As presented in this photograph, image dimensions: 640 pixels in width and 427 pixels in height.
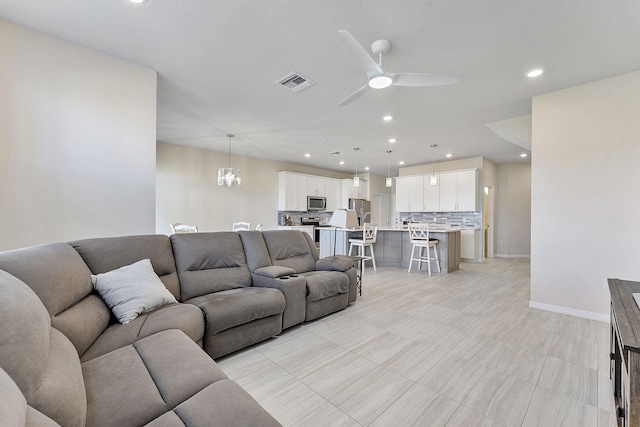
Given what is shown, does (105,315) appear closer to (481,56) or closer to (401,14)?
(401,14)

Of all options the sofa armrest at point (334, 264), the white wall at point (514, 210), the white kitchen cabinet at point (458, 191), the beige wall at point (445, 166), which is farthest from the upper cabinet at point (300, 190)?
the white wall at point (514, 210)

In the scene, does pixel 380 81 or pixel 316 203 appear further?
pixel 316 203

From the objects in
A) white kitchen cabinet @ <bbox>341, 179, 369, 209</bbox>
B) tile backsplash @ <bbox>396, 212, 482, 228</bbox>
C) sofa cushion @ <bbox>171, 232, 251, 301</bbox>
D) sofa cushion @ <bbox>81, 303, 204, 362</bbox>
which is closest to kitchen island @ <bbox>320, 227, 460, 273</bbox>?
tile backsplash @ <bbox>396, 212, 482, 228</bbox>

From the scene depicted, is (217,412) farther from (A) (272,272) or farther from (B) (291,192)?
(B) (291,192)

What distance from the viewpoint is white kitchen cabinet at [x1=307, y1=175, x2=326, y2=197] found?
795 centimetres

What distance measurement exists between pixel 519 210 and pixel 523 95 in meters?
5.41

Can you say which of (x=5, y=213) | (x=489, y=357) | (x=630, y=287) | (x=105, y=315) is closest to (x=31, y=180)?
(x=5, y=213)

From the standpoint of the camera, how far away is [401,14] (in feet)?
Result: 6.52

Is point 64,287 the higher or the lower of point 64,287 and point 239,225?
the lower

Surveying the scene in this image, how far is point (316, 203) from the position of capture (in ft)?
26.6

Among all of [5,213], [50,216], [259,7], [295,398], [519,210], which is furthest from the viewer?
[519,210]

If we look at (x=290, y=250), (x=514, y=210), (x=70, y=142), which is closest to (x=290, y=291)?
(x=290, y=250)

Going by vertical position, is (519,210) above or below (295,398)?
above

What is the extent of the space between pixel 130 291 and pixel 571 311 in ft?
14.6
